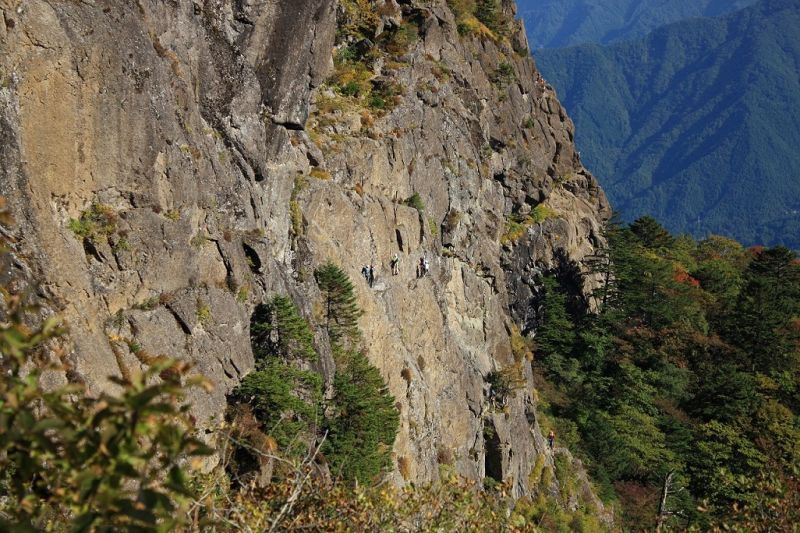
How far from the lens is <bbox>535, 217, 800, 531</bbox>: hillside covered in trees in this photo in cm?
3947

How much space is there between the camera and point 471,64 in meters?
47.4

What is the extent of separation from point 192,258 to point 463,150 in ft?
88.1

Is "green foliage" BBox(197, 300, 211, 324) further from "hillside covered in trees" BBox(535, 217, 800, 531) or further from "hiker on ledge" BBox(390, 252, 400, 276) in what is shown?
"hillside covered in trees" BBox(535, 217, 800, 531)

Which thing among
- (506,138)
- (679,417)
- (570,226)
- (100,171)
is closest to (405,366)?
(100,171)

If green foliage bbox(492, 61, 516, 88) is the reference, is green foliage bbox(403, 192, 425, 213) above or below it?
below

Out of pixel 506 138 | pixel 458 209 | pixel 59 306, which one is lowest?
pixel 59 306

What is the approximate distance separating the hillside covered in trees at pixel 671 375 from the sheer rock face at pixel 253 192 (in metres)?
6.97

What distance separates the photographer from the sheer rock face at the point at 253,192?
14.4 meters

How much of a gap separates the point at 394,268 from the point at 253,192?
10407mm

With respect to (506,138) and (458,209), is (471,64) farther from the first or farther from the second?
(458,209)

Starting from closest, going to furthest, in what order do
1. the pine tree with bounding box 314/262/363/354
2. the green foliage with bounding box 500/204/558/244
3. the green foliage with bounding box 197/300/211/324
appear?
the green foliage with bounding box 197/300/211/324 < the pine tree with bounding box 314/262/363/354 < the green foliage with bounding box 500/204/558/244

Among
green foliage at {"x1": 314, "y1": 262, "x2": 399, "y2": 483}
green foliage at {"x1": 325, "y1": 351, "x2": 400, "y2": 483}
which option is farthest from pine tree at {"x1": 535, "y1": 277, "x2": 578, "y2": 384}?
green foliage at {"x1": 325, "y1": 351, "x2": 400, "y2": 483}

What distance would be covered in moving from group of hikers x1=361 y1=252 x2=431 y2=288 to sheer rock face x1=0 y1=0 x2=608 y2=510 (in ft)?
1.36

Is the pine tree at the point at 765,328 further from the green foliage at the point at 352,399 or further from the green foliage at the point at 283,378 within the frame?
the green foliage at the point at 283,378
